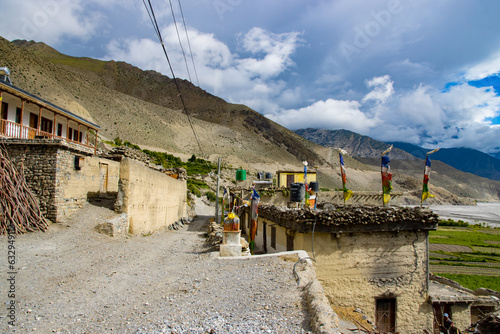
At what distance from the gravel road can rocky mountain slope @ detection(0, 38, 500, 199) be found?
448 inches

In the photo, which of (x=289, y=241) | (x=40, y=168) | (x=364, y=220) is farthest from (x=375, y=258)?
(x=40, y=168)

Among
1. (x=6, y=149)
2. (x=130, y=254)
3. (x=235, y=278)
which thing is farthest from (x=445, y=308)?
(x=6, y=149)

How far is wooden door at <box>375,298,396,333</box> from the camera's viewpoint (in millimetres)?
11352

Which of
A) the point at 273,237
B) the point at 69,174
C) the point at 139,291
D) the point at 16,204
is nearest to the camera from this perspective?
the point at 139,291

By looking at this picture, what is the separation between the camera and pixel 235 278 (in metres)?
7.70

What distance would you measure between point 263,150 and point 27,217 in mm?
113503

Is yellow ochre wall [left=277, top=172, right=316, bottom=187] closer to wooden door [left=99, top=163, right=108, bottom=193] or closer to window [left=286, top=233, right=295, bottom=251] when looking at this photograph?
wooden door [left=99, top=163, right=108, bottom=193]

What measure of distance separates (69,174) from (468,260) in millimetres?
39228

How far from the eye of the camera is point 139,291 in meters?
7.09

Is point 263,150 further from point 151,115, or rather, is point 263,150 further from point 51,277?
point 51,277

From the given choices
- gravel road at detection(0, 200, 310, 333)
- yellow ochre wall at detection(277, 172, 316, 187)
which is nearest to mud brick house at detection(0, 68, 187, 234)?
gravel road at detection(0, 200, 310, 333)

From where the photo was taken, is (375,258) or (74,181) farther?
(74,181)

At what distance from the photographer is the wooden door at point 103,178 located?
1521 centimetres

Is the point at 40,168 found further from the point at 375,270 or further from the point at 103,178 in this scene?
the point at 375,270
